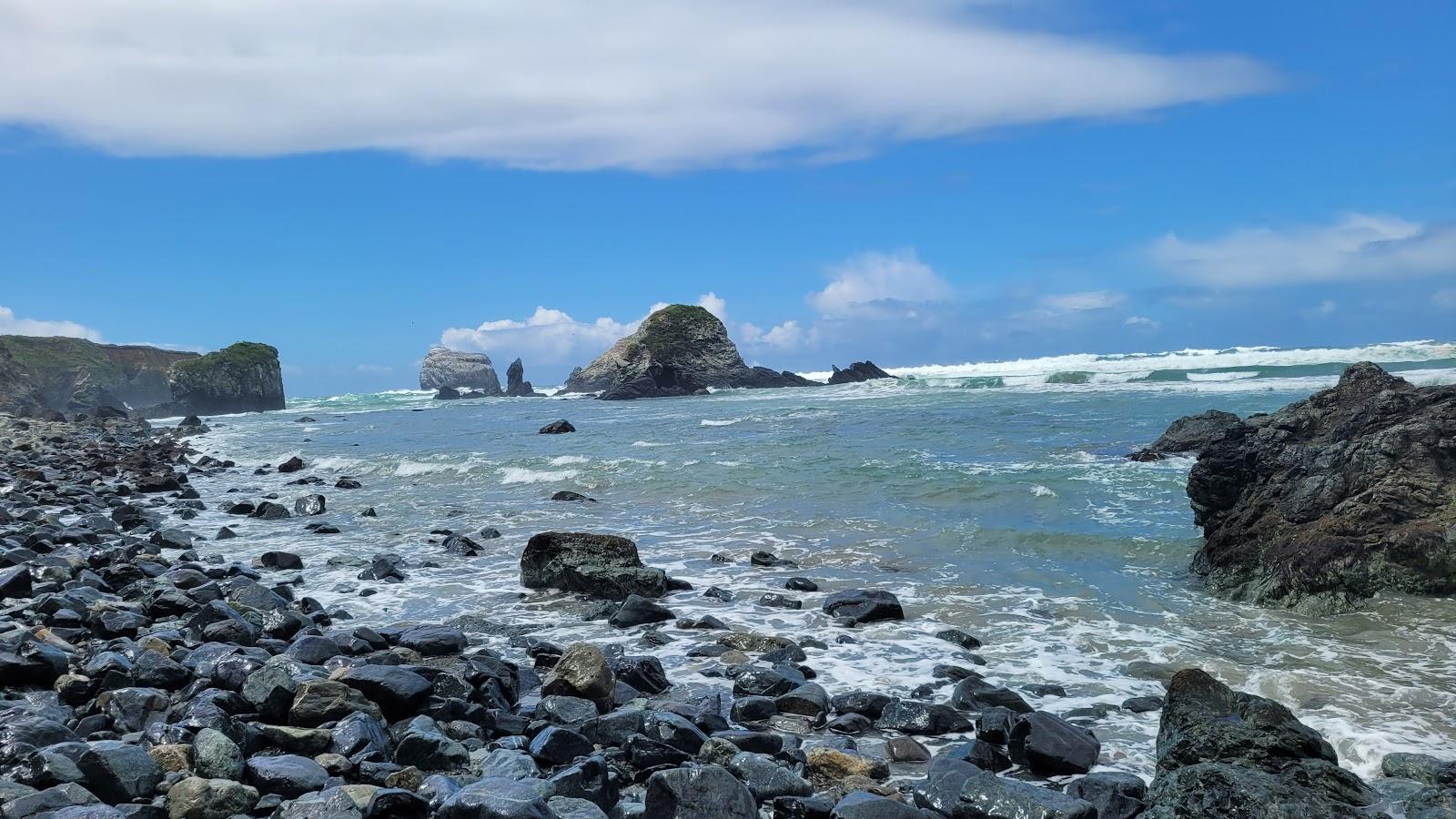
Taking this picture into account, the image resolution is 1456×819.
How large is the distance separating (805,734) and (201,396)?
295 feet

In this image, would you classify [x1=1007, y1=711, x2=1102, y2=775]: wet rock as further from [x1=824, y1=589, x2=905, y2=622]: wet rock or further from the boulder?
the boulder

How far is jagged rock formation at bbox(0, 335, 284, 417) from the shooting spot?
77.4 metres

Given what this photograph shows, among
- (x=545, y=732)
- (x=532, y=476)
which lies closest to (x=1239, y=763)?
(x=545, y=732)

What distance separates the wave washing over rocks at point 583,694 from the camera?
4.45 metres

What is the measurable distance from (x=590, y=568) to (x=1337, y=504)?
8.25 meters

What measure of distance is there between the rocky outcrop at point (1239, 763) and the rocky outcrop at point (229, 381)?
9074 cm

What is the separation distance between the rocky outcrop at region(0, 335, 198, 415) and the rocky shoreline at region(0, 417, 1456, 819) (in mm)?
62903

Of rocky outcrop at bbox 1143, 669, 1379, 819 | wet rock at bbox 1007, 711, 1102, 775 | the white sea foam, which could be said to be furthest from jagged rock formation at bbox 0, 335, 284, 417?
rocky outcrop at bbox 1143, 669, 1379, 819

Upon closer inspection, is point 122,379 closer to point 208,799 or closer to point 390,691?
point 390,691

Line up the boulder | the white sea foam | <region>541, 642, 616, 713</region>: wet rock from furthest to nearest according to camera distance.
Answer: the white sea foam → the boulder → <region>541, 642, 616, 713</region>: wet rock

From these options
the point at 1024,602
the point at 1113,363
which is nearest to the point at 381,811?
the point at 1024,602

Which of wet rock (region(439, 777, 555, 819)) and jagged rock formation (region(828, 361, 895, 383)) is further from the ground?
jagged rock formation (region(828, 361, 895, 383))

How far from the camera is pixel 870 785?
5059 mm

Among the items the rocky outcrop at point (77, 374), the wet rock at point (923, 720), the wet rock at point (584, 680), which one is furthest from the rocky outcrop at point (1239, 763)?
the rocky outcrop at point (77, 374)
